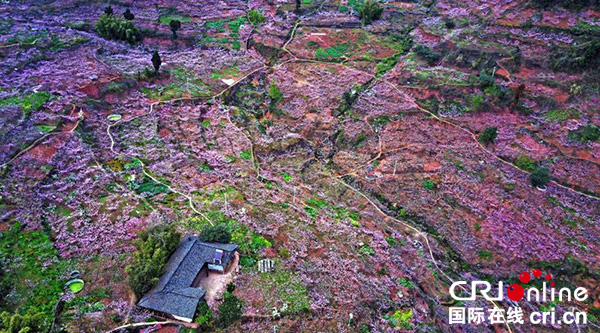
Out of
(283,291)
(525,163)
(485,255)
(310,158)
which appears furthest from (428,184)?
(283,291)

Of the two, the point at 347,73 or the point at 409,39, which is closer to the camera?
the point at 347,73

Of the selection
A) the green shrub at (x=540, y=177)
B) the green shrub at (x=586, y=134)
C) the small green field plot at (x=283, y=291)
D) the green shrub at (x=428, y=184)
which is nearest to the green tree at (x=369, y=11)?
the green shrub at (x=428, y=184)

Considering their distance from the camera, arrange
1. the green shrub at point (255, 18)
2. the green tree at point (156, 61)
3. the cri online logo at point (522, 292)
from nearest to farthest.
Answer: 1. the cri online logo at point (522, 292)
2. the green tree at point (156, 61)
3. the green shrub at point (255, 18)

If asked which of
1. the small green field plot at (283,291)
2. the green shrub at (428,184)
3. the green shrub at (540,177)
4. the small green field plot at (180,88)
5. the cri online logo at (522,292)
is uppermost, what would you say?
the small green field plot at (180,88)

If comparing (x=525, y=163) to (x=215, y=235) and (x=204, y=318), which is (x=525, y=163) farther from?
(x=204, y=318)

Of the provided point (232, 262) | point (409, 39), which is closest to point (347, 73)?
point (409, 39)

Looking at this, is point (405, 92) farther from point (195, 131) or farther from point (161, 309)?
point (161, 309)

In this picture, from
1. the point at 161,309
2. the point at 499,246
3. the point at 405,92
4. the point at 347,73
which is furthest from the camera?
the point at 347,73

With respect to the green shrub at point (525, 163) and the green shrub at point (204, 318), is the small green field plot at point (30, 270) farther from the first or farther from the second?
the green shrub at point (525, 163)
